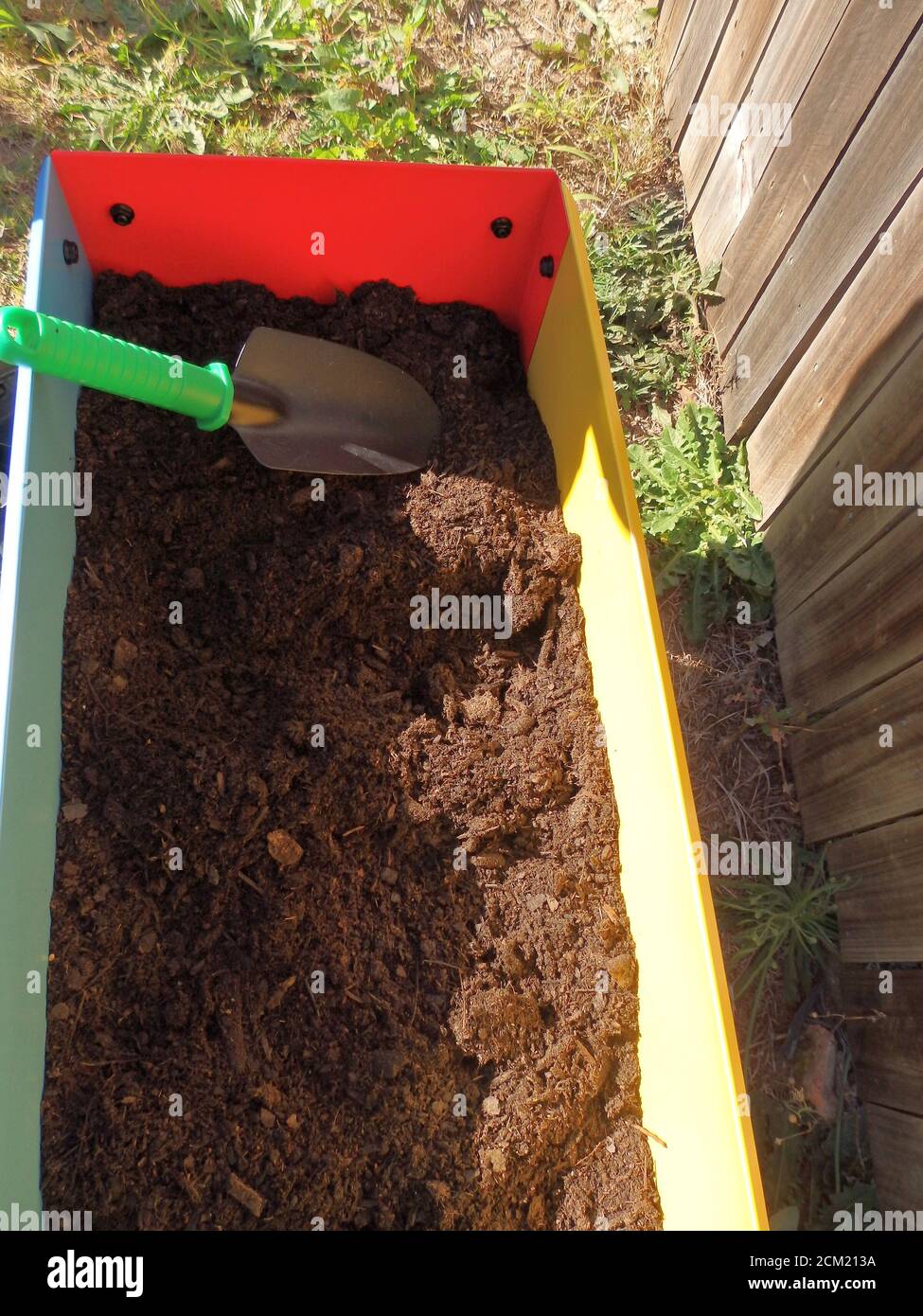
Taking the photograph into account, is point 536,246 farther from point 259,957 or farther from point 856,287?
point 259,957

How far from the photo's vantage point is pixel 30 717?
137 centimetres

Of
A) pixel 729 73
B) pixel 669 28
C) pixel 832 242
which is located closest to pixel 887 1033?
pixel 832 242

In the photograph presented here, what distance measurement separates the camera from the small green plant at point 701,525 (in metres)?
2.05

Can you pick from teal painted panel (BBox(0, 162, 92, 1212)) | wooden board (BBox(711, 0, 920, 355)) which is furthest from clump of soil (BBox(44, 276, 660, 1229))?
wooden board (BBox(711, 0, 920, 355))

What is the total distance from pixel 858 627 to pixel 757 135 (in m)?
1.09

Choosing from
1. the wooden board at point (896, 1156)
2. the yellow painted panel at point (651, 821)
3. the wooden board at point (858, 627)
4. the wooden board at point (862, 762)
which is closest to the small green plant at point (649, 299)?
the yellow painted panel at point (651, 821)

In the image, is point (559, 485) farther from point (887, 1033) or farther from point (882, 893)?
point (887, 1033)

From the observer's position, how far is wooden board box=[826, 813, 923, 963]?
1.60 m

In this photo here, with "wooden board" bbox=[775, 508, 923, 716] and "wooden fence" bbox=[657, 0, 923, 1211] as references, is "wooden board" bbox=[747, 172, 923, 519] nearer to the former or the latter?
"wooden fence" bbox=[657, 0, 923, 1211]

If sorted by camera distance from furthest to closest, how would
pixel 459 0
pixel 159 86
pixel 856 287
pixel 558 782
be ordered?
1. pixel 459 0
2. pixel 159 86
3. pixel 856 287
4. pixel 558 782

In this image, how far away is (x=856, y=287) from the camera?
5.66 ft

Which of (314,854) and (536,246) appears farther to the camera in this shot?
(536,246)

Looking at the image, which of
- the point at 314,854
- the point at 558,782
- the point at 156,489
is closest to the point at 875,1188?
the point at 558,782

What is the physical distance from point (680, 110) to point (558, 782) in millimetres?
1817
